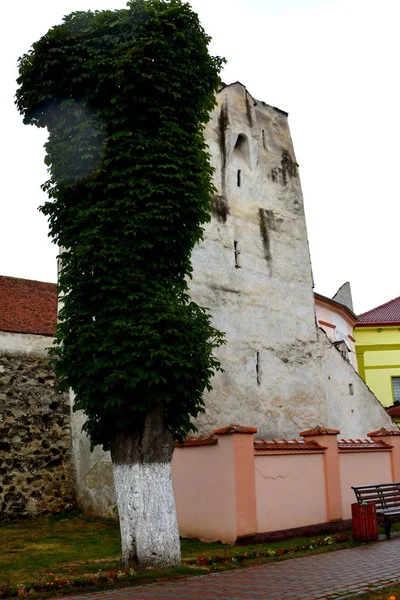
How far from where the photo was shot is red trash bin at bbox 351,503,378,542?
12016mm

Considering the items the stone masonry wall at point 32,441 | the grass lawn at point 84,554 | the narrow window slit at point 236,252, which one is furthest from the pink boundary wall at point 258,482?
the narrow window slit at point 236,252

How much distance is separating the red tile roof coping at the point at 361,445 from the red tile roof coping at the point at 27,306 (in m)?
7.97

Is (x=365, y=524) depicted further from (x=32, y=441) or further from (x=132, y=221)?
(x=32, y=441)

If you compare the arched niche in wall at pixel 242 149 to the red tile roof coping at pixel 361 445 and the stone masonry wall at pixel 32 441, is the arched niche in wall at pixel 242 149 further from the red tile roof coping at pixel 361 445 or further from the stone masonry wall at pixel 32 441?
the red tile roof coping at pixel 361 445

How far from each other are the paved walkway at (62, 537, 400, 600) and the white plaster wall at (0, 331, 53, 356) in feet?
34.4

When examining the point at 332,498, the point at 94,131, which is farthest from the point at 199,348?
the point at 332,498

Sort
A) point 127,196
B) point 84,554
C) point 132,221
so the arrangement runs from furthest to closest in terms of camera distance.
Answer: point 84,554 < point 127,196 < point 132,221

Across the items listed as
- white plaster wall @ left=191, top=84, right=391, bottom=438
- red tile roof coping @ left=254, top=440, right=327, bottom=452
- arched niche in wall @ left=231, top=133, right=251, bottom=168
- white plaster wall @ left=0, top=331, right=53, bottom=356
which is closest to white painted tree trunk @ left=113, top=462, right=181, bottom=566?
red tile roof coping @ left=254, top=440, right=327, bottom=452

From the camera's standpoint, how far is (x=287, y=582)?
27.0 ft

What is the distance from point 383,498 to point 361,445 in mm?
2870

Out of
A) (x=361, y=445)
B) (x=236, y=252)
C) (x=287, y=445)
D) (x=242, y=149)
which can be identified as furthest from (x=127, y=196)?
(x=242, y=149)

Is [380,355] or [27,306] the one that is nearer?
[27,306]

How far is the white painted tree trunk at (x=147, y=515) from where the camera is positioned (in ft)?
31.8

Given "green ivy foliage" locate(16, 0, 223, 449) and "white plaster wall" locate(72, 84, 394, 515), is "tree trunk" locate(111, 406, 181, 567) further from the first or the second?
"white plaster wall" locate(72, 84, 394, 515)
